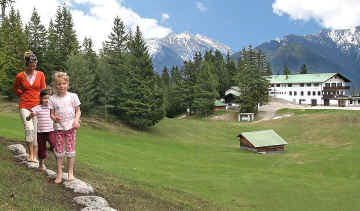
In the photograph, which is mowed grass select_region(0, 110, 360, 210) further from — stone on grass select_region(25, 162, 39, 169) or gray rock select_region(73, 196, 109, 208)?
stone on grass select_region(25, 162, 39, 169)

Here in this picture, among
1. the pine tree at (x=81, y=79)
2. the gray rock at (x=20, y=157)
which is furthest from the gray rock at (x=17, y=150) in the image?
the pine tree at (x=81, y=79)

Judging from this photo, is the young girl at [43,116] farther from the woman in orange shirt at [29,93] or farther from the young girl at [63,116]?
the young girl at [63,116]

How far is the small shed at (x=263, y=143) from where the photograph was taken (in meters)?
44.1

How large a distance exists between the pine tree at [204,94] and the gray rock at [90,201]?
76.1 meters

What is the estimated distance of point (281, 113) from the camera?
3228 inches

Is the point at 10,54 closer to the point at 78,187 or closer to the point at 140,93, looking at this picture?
the point at 140,93

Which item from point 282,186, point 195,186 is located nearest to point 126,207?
point 195,186

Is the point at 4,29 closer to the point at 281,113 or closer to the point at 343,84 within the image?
the point at 281,113

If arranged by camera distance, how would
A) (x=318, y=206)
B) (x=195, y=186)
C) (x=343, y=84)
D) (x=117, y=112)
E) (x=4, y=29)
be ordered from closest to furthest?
(x=318, y=206) < (x=195, y=186) < (x=117, y=112) < (x=4, y=29) < (x=343, y=84)

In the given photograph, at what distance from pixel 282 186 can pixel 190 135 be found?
1390 inches

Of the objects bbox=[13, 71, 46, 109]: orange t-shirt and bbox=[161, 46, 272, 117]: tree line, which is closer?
bbox=[13, 71, 46, 109]: orange t-shirt

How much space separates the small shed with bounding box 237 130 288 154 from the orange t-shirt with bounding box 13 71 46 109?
3657 centimetres

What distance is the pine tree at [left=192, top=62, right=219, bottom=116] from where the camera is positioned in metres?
85.5

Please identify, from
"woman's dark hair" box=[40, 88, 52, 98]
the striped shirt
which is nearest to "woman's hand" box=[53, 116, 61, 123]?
the striped shirt
